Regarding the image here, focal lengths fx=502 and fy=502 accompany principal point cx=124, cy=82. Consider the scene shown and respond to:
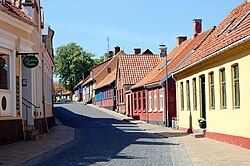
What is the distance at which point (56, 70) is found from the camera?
105 metres

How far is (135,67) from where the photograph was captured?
49469 mm

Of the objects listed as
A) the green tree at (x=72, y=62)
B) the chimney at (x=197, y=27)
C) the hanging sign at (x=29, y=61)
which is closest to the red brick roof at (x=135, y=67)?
the chimney at (x=197, y=27)

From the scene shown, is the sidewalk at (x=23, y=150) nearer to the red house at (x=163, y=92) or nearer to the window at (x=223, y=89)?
the window at (x=223, y=89)

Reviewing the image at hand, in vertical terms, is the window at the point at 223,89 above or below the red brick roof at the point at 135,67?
below

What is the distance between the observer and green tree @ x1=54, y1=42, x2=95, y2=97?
4171 inches

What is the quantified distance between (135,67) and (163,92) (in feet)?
55.2

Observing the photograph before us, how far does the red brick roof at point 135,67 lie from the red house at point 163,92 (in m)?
4.08

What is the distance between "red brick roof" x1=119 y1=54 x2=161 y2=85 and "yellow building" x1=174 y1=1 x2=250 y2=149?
22.2m

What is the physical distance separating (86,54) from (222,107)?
89.0 m

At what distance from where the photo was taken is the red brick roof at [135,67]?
160ft

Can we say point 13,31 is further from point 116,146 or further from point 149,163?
point 149,163

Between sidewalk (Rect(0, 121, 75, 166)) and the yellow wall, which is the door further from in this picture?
sidewalk (Rect(0, 121, 75, 166))

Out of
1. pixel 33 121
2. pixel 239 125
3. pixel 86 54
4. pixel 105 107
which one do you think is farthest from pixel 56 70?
pixel 239 125

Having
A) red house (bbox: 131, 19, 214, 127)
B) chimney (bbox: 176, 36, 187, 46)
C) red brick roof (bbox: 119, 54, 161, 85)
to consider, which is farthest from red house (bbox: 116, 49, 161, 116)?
chimney (bbox: 176, 36, 187, 46)
